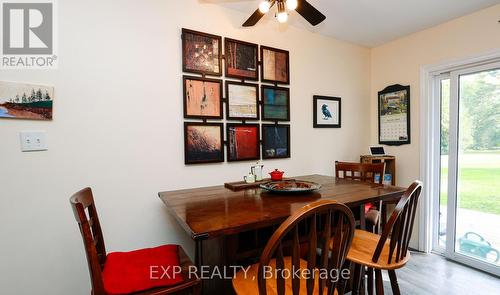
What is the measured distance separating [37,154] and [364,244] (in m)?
2.06

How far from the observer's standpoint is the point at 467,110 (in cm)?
235

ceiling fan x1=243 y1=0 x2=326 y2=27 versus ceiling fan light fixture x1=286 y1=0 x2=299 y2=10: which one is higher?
ceiling fan x1=243 y1=0 x2=326 y2=27

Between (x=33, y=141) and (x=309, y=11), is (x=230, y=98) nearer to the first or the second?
(x=309, y=11)

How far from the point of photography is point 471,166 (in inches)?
92.4

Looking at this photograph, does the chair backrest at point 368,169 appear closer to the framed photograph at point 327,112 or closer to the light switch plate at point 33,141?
the framed photograph at point 327,112

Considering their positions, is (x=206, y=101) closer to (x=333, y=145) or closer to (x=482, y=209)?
(x=333, y=145)

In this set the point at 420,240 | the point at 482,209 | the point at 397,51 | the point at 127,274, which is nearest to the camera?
the point at 127,274

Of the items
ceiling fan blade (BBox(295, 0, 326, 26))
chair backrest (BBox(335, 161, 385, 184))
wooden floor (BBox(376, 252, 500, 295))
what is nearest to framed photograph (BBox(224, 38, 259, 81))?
ceiling fan blade (BBox(295, 0, 326, 26))

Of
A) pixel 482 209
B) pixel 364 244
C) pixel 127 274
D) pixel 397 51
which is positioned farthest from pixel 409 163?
pixel 127 274

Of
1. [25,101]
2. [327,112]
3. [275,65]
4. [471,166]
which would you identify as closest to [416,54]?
[327,112]

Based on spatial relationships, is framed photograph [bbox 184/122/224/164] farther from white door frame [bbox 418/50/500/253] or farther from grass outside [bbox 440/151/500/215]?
grass outside [bbox 440/151/500/215]

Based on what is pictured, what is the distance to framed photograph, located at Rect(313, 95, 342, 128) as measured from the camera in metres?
2.62

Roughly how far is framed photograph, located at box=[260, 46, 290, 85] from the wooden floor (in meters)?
2.06

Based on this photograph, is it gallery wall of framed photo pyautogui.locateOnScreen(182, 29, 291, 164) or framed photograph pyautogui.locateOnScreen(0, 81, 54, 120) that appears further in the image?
gallery wall of framed photo pyautogui.locateOnScreen(182, 29, 291, 164)
